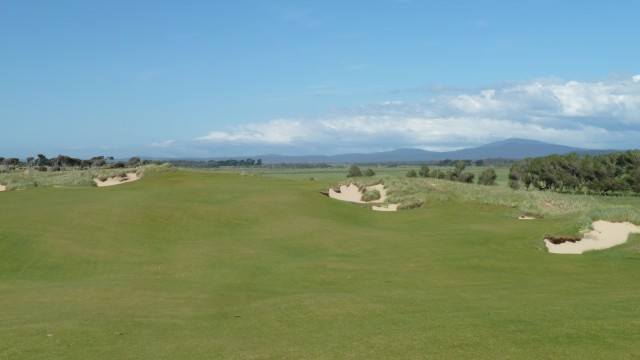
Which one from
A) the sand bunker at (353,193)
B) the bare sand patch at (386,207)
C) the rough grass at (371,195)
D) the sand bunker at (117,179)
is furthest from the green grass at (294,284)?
the sand bunker at (117,179)

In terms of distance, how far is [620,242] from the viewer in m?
30.6

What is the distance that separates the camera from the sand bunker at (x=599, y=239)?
3028 cm

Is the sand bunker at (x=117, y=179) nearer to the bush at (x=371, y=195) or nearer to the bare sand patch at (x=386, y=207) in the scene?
the bush at (x=371, y=195)

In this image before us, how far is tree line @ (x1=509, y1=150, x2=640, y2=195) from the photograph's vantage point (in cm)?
9556

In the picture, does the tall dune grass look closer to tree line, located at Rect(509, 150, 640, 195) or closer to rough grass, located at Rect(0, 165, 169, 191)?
rough grass, located at Rect(0, 165, 169, 191)

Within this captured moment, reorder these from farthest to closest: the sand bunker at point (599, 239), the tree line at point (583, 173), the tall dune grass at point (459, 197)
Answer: the tree line at point (583, 173)
the tall dune grass at point (459, 197)
the sand bunker at point (599, 239)

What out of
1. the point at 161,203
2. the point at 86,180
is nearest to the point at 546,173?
the point at 86,180

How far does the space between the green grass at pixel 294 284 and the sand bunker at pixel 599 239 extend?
125 centimetres

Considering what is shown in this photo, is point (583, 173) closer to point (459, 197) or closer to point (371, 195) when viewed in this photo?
point (459, 197)

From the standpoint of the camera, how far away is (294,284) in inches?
866

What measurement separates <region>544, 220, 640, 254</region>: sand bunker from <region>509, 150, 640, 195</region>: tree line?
68.8 meters

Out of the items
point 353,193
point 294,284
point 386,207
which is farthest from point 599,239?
point 353,193

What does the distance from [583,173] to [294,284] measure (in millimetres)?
89875

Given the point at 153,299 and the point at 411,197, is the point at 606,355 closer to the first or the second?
the point at 153,299
